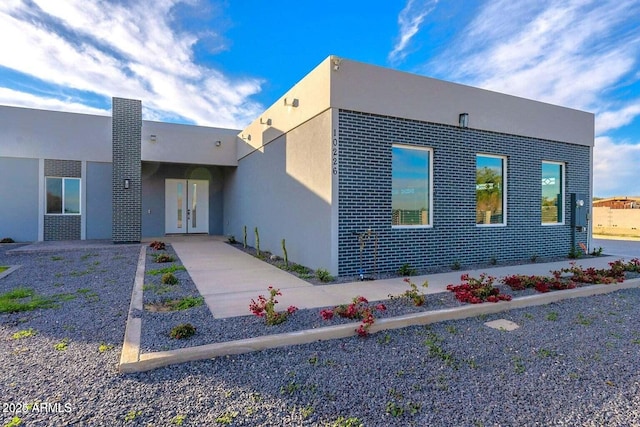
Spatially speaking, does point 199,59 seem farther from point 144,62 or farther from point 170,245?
point 170,245

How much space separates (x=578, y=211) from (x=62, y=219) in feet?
60.6

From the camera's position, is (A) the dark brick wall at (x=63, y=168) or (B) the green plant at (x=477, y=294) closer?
(B) the green plant at (x=477, y=294)

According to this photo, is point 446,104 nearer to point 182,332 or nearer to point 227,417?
point 182,332

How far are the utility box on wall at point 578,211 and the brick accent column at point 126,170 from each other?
47.6 feet

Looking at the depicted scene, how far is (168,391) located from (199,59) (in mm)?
12329

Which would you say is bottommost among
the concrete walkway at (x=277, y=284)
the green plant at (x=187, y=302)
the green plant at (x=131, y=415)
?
the green plant at (x=131, y=415)

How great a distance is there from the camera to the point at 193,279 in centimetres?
682

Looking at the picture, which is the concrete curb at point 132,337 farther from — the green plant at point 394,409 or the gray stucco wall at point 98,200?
the gray stucco wall at point 98,200

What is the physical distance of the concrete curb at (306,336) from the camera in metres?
3.15

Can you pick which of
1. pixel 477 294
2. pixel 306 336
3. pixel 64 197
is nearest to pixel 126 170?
pixel 64 197

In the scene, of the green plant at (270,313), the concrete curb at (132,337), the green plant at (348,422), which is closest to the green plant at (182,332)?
the concrete curb at (132,337)

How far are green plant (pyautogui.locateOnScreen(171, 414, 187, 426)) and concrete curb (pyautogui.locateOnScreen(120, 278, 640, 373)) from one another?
85cm

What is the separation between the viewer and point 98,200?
47.7 ft

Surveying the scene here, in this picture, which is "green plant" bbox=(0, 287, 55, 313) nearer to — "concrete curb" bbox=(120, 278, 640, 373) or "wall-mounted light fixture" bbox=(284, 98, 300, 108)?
"concrete curb" bbox=(120, 278, 640, 373)
